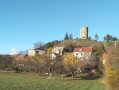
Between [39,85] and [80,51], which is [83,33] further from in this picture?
[39,85]

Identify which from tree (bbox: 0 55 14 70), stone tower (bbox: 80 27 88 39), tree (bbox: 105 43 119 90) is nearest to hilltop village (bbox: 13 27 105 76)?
stone tower (bbox: 80 27 88 39)

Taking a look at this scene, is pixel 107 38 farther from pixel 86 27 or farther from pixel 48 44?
pixel 48 44

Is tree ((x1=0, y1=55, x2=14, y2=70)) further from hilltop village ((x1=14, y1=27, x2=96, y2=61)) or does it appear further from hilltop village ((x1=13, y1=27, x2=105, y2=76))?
hilltop village ((x1=14, y1=27, x2=96, y2=61))

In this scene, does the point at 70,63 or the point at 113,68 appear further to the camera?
the point at 70,63

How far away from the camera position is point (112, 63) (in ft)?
31.5

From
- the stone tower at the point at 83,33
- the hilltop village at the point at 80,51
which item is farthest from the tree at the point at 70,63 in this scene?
the stone tower at the point at 83,33

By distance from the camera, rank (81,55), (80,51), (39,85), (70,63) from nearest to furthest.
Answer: (39,85) → (70,63) → (81,55) → (80,51)

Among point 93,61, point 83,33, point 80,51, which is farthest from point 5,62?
point 83,33

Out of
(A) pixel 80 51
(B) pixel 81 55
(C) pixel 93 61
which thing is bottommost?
(C) pixel 93 61

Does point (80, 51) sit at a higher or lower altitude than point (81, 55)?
higher

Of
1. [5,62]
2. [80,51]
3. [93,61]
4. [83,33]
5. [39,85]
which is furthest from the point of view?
[83,33]

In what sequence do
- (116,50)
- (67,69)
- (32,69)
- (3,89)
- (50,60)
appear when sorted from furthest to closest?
1. (32,69)
2. (67,69)
3. (50,60)
4. (3,89)
5. (116,50)

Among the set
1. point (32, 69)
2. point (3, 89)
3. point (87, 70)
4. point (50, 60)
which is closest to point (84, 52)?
point (87, 70)

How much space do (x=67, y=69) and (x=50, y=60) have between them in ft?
22.8
